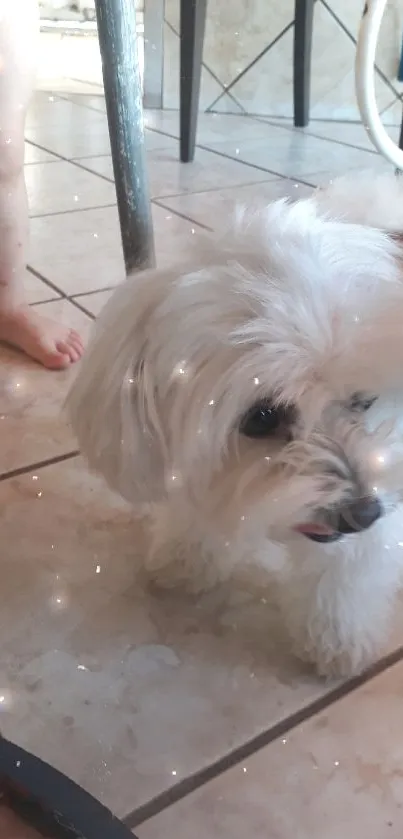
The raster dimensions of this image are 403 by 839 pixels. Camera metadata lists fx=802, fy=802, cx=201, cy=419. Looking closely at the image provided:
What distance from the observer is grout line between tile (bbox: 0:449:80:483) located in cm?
102

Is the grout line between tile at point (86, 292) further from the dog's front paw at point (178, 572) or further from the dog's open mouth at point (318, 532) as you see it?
the dog's open mouth at point (318, 532)

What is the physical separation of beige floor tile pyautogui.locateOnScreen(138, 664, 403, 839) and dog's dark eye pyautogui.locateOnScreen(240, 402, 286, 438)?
269 mm

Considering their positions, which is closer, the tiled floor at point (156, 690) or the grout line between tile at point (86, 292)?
the tiled floor at point (156, 690)

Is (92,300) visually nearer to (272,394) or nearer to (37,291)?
(37,291)

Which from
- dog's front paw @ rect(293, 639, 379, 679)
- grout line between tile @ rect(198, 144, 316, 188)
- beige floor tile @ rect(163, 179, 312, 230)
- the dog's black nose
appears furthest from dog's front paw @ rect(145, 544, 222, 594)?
grout line between tile @ rect(198, 144, 316, 188)

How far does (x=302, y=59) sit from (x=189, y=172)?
2.24ft

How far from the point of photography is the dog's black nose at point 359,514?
66 cm

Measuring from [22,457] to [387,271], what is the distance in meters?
0.55

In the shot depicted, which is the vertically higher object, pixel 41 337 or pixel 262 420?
pixel 262 420

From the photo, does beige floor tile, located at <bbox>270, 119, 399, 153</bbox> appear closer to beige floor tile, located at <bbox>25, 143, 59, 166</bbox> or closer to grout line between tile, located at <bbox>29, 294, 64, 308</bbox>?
beige floor tile, located at <bbox>25, 143, 59, 166</bbox>

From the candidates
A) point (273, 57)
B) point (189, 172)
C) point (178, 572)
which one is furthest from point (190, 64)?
point (178, 572)

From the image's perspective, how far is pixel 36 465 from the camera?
1045 mm

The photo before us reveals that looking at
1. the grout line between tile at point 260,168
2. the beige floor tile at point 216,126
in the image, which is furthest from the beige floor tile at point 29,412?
the beige floor tile at point 216,126

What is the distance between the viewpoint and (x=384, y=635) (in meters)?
0.82
